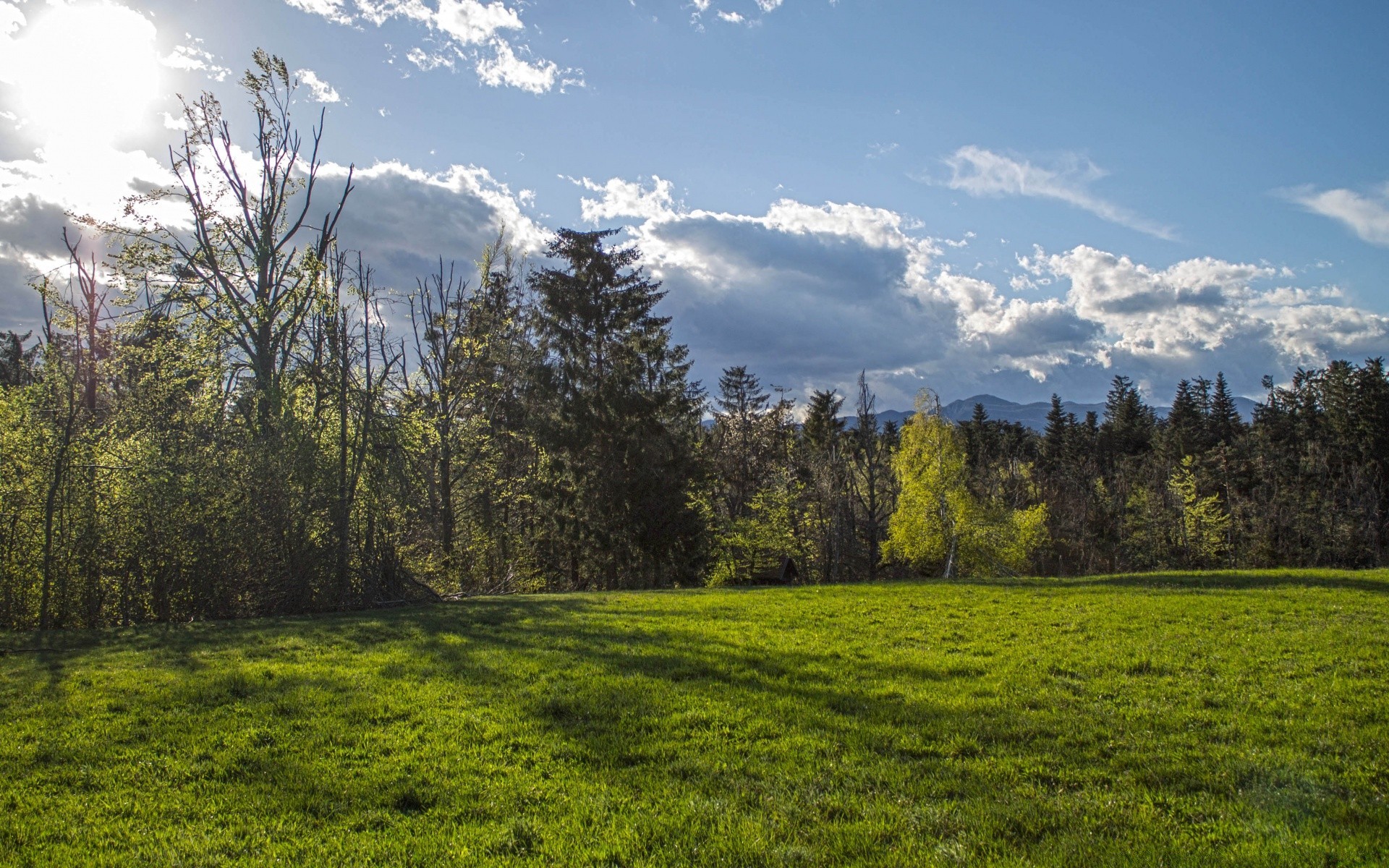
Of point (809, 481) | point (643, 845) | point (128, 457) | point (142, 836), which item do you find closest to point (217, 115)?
point (128, 457)

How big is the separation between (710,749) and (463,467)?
24.3 metres

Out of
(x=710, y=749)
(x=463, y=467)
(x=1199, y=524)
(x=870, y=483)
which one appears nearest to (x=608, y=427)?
(x=463, y=467)

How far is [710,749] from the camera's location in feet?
18.3

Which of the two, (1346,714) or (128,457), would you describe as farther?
(128,457)

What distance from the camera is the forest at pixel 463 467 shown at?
1407 cm

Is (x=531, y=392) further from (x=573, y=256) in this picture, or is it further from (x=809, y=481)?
(x=809, y=481)

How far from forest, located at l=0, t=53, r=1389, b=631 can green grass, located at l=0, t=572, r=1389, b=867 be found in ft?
14.8

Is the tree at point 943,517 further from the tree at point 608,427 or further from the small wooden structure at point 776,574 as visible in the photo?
the tree at point 608,427

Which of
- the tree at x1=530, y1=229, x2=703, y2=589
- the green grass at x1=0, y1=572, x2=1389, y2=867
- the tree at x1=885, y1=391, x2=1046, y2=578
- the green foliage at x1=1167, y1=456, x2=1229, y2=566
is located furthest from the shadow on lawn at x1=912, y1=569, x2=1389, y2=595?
the green foliage at x1=1167, y1=456, x2=1229, y2=566

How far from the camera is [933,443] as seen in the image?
1371 inches

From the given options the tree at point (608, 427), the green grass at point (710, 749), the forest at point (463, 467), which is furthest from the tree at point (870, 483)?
the green grass at point (710, 749)

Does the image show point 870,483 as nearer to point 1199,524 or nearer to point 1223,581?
point 1223,581

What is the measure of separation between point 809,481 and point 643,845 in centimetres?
3651

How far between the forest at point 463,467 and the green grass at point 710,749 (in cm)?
452
